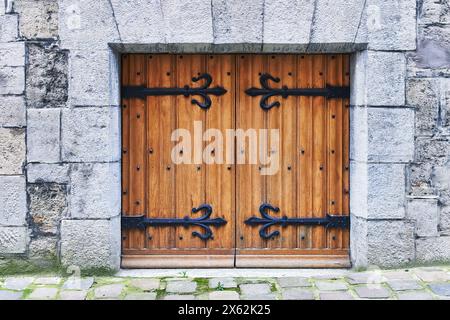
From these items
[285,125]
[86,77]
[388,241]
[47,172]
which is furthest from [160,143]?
[388,241]

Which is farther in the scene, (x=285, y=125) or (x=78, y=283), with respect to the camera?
(x=285, y=125)

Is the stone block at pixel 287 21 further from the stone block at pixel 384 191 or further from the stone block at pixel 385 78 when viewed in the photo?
the stone block at pixel 384 191

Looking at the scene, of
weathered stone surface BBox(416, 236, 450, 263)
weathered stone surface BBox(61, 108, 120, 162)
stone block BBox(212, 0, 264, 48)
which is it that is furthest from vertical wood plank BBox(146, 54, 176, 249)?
weathered stone surface BBox(416, 236, 450, 263)

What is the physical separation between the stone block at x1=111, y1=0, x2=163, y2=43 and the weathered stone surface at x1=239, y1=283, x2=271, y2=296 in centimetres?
167

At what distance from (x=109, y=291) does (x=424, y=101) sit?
239 centimetres

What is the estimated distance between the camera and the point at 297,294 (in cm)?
351

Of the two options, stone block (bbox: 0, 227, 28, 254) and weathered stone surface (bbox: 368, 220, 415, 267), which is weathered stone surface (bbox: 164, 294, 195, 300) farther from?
weathered stone surface (bbox: 368, 220, 415, 267)

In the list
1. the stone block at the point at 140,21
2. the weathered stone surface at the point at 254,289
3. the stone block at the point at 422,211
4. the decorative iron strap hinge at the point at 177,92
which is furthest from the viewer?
the decorative iron strap hinge at the point at 177,92

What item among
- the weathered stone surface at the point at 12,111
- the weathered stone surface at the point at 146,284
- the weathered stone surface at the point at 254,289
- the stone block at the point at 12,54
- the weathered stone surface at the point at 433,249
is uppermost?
the stone block at the point at 12,54

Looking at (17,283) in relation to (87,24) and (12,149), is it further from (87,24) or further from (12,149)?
(87,24)

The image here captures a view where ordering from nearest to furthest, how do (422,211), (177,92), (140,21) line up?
1. (140,21)
2. (422,211)
3. (177,92)

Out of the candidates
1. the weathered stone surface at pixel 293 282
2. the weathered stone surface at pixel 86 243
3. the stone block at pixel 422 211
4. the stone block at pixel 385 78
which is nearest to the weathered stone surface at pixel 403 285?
the stone block at pixel 422 211

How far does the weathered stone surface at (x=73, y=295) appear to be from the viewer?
3.45m
